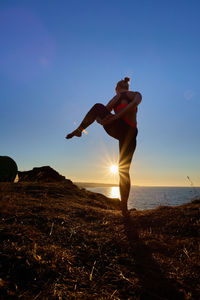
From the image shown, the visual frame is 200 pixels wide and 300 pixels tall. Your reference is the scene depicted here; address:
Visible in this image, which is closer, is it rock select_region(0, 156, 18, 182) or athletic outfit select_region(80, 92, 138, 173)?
athletic outfit select_region(80, 92, 138, 173)

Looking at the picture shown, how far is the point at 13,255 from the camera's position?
150 centimetres

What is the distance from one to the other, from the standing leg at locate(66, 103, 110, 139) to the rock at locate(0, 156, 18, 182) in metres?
8.89

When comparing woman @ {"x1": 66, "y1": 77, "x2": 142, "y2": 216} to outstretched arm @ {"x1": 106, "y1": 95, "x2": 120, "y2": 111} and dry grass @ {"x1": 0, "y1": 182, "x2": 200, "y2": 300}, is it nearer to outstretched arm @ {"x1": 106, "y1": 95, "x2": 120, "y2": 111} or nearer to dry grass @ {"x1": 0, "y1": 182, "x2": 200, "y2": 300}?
outstretched arm @ {"x1": 106, "y1": 95, "x2": 120, "y2": 111}

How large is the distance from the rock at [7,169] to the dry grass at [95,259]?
9.52 metres

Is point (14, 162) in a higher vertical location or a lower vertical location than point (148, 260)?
higher

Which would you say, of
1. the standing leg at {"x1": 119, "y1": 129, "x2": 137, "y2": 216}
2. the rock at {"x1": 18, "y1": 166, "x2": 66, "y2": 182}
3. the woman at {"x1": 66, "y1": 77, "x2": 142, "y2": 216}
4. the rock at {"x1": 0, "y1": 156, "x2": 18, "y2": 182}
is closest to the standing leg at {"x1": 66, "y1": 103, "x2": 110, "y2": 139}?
the woman at {"x1": 66, "y1": 77, "x2": 142, "y2": 216}

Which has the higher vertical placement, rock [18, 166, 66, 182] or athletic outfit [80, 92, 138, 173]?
athletic outfit [80, 92, 138, 173]

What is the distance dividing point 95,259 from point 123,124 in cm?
296

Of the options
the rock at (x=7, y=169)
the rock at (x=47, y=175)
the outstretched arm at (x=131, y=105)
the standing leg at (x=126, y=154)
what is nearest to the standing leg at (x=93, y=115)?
the outstretched arm at (x=131, y=105)

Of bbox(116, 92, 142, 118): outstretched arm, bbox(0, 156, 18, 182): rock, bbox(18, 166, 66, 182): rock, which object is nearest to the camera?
bbox(116, 92, 142, 118): outstretched arm

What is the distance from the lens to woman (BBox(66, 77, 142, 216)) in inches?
161

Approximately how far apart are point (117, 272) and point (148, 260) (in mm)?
463

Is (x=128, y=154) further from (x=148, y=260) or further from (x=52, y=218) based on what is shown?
(x=148, y=260)

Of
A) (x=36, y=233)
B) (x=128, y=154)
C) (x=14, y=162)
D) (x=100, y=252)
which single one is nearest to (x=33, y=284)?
(x=100, y=252)
